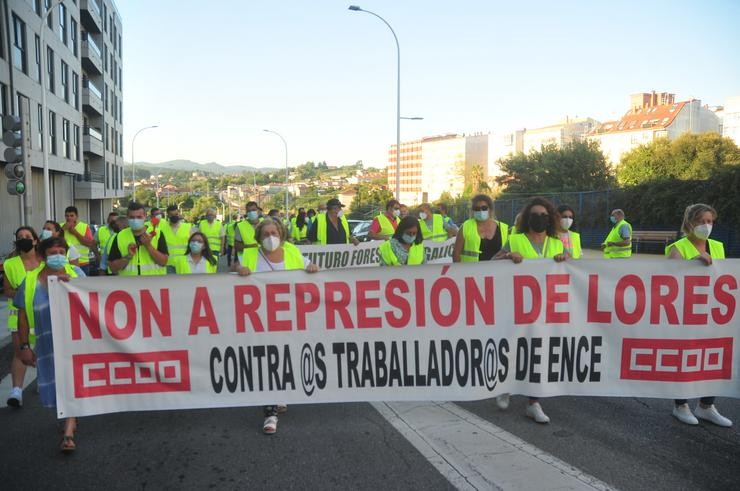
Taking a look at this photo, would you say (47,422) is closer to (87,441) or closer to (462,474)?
(87,441)

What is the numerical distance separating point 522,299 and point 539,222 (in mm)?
727

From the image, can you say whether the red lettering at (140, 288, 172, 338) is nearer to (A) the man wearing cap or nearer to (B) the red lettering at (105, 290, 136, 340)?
(B) the red lettering at (105, 290, 136, 340)

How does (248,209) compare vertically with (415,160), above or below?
below

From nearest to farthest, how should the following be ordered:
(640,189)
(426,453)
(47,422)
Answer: (426,453)
(47,422)
(640,189)

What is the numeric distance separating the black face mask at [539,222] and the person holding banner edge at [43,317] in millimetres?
3766

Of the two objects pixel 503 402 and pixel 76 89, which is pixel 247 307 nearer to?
pixel 503 402

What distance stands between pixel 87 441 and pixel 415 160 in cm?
18500

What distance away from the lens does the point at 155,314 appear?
16.1 feet

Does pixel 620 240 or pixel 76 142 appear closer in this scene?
pixel 620 240

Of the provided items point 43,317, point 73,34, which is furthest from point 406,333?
point 73,34

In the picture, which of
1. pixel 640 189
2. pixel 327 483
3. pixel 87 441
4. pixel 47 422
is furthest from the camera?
pixel 640 189

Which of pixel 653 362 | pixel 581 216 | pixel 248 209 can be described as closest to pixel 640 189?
pixel 581 216

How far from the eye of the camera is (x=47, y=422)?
525 centimetres

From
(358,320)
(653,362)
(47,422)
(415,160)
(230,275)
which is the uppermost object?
(415,160)
